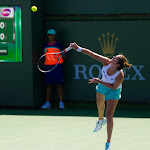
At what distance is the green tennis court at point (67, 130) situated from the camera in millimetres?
5934

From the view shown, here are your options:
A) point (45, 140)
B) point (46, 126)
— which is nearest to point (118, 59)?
point (45, 140)

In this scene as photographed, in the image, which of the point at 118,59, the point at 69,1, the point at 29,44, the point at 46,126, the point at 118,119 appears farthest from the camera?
the point at 69,1

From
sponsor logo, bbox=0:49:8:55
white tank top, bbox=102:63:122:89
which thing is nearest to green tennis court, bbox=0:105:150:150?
white tank top, bbox=102:63:122:89

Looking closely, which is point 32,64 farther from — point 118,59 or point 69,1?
point 118,59

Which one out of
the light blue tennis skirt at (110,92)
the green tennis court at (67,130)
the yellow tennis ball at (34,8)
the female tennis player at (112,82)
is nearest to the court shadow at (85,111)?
the green tennis court at (67,130)

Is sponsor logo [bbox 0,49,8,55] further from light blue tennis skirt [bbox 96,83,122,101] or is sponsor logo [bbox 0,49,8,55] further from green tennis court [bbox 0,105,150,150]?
light blue tennis skirt [bbox 96,83,122,101]

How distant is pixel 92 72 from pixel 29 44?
1764 mm

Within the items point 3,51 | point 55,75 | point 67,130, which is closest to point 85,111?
point 55,75

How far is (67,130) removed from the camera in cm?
701

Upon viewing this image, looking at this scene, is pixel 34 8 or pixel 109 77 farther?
pixel 34 8

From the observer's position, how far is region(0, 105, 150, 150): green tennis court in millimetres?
5934

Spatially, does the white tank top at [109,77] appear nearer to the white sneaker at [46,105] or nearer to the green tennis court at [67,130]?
the green tennis court at [67,130]

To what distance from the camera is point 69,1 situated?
977 centimetres

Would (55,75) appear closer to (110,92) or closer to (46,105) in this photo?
(46,105)
